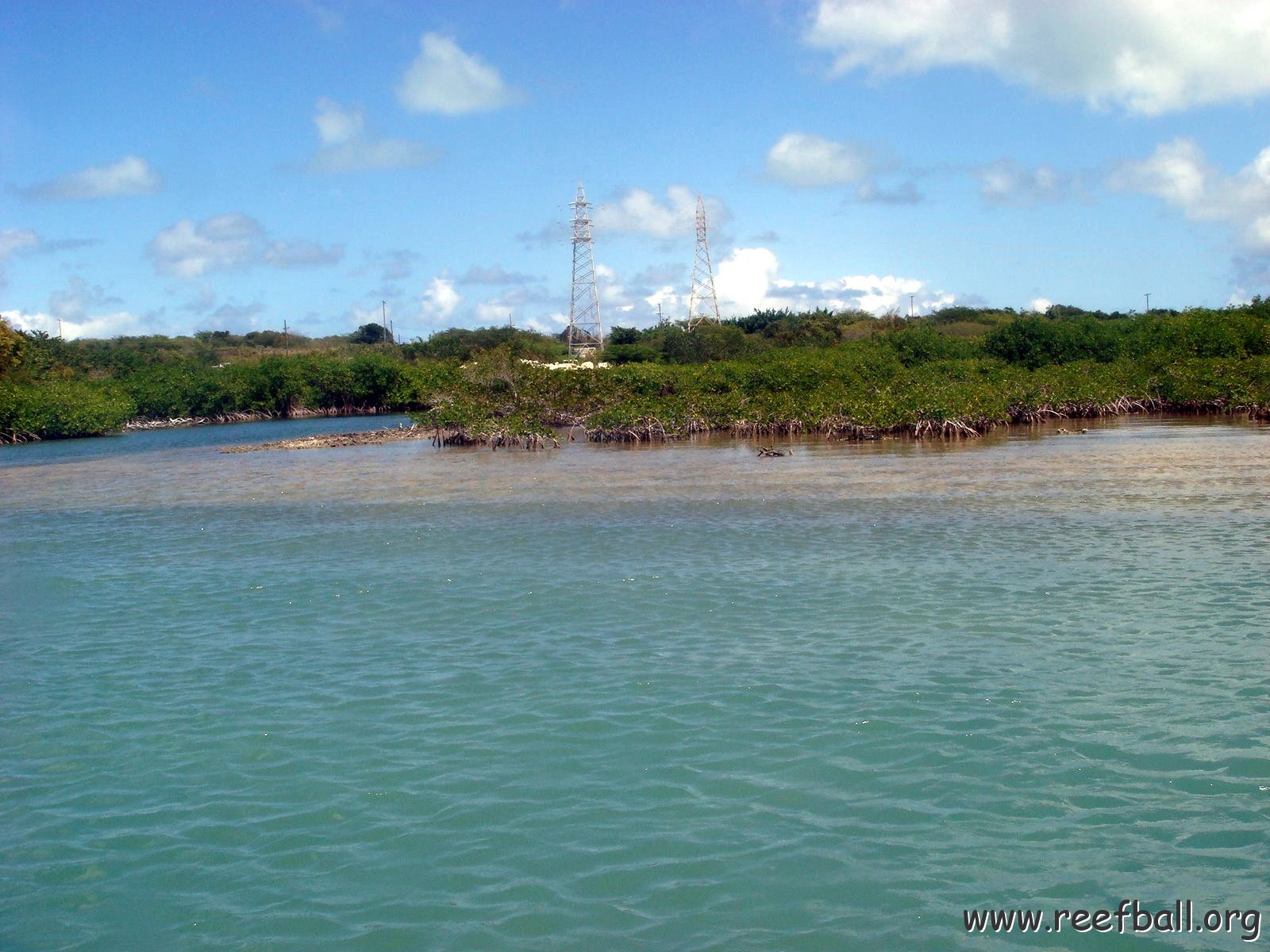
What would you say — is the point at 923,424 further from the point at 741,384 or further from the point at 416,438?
the point at 416,438

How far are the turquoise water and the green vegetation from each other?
20.7 meters

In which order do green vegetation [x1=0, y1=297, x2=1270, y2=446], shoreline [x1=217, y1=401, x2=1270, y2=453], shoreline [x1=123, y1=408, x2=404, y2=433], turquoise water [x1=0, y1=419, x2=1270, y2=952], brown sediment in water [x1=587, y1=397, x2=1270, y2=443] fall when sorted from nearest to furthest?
turquoise water [x1=0, y1=419, x2=1270, y2=952]
brown sediment in water [x1=587, y1=397, x2=1270, y2=443]
shoreline [x1=217, y1=401, x2=1270, y2=453]
green vegetation [x1=0, y1=297, x2=1270, y2=446]
shoreline [x1=123, y1=408, x2=404, y2=433]

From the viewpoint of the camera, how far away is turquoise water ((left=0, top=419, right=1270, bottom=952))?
5645mm

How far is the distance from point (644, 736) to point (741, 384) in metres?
38.2

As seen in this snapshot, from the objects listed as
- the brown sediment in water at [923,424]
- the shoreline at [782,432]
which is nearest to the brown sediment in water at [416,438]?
the shoreline at [782,432]

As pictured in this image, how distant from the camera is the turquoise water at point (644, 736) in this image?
5645 mm

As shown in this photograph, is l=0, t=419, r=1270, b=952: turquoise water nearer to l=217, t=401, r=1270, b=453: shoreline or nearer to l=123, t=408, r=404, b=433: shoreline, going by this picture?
l=217, t=401, r=1270, b=453: shoreline

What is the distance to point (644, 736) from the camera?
7758 mm

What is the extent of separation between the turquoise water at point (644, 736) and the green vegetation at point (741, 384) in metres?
20.7

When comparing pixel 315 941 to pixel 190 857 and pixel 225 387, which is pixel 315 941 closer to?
pixel 190 857

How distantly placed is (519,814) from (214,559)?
425 inches

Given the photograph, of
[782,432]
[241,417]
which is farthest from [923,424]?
[241,417]

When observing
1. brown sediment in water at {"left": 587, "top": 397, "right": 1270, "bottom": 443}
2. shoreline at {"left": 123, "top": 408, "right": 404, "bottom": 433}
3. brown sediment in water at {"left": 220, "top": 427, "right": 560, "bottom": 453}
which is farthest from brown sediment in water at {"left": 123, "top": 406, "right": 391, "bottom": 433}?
Answer: brown sediment in water at {"left": 587, "top": 397, "right": 1270, "bottom": 443}

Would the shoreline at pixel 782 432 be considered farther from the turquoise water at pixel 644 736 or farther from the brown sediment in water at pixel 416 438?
the turquoise water at pixel 644 736
